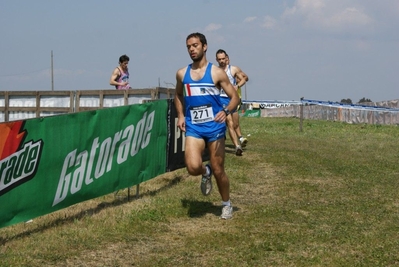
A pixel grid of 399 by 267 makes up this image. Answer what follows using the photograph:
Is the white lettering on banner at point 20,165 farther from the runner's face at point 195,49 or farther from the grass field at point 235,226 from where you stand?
the runner's face at point 195,49

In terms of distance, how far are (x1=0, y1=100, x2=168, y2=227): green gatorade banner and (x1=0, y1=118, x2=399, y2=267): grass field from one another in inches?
12.9

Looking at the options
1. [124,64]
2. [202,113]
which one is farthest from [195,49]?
[124,64]

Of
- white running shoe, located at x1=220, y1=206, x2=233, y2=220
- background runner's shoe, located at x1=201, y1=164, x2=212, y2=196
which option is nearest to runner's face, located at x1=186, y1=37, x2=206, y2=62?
background runner's shoe, located at x1=201, y1=164, x2=212, y2=196

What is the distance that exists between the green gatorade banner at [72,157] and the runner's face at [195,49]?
4.79 ft

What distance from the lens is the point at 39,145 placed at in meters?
7.12

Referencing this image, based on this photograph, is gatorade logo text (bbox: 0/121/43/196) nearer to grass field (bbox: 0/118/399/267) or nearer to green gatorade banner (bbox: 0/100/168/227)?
green gatorade banner (bbox: 0/100/168/227)

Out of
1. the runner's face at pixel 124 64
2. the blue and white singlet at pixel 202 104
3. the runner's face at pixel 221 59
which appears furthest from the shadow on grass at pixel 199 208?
the runner's face at pixel 124 64

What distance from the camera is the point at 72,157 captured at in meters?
7.71

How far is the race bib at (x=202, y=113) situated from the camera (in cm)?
766

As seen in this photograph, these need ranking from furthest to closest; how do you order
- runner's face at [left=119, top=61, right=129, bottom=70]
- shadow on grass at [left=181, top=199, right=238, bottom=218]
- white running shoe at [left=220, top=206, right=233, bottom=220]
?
runner's face at [left=119, top=61, right=129, bottom=70] → shadow on grass at [left=181, top=199, right=238, bottom=218] → white running shoe at [left=220, top=206, right=233, bottom=220]

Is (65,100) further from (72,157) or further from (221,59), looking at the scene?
(72,157)

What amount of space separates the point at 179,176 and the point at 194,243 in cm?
467

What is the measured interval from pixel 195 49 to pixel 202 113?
0.75 metres

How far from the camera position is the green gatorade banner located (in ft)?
22.1
